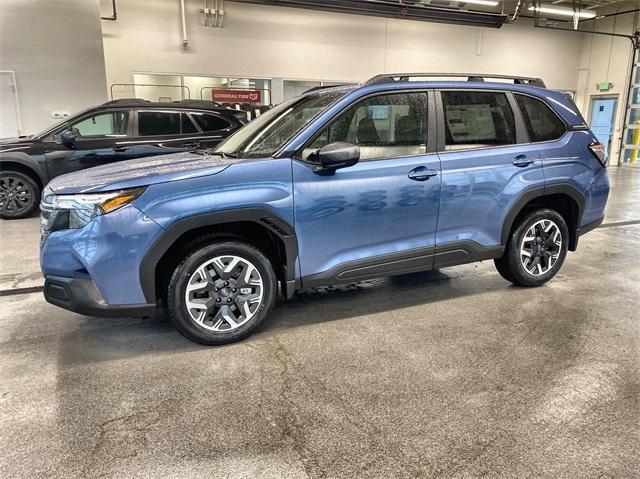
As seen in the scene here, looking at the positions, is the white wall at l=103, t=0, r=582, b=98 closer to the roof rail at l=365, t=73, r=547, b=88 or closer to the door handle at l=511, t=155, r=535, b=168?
the roof rail at l=365, t=73, r=547, b=88

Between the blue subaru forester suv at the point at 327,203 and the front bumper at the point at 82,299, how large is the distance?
1cm

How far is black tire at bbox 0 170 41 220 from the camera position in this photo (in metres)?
7.44

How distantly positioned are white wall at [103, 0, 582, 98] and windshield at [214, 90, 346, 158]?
31.8 ft

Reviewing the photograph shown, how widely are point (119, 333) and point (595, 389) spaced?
122 inches

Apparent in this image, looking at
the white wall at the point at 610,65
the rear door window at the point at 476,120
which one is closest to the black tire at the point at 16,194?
the rear door window at the point at 476,120

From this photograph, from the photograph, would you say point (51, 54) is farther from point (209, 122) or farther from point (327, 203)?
point (327, 203)

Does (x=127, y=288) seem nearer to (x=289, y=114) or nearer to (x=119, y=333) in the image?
(x=119, y=333)

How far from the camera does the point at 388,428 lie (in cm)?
223

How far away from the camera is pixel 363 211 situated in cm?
324

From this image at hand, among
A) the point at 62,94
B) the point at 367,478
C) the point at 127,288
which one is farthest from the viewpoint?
the point at 62,94

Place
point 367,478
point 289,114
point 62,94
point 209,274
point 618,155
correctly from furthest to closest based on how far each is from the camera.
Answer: point 618,155 < point 62,94 < point 289,114 < point 209,274 < point 367,478

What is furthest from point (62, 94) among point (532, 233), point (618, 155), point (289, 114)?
point (618, 155)

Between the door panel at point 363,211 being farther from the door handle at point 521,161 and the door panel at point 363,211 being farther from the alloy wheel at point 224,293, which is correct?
the door handle at point 521,161

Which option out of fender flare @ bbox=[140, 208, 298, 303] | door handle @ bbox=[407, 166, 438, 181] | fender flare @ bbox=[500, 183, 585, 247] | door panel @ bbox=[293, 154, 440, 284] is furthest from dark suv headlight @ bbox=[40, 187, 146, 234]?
fender flare @ bbox=[500, 183, 585, 247]
